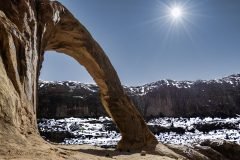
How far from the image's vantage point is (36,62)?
11.3m

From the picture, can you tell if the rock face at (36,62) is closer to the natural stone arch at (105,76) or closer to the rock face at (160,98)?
the natural stone arch at (105,76)

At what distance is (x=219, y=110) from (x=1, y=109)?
58.8 metres

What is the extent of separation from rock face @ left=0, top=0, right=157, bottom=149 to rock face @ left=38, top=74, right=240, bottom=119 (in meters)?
33.9

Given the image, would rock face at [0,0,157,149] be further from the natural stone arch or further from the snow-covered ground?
the snow-covered ground

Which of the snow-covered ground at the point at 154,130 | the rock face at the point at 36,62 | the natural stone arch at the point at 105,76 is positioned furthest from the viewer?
the snow-covered ground at the point at 154,130

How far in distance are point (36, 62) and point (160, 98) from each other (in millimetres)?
55685

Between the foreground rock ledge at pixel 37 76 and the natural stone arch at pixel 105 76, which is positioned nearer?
the foreground rock ledge at pixel 37 76

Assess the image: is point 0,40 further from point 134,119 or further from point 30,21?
point 134,119

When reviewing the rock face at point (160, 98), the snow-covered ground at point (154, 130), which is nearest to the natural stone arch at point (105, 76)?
the snow-covered ground at point (154, 130)

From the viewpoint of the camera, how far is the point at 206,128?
42.6 meters

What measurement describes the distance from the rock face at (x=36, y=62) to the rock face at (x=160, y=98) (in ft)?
111

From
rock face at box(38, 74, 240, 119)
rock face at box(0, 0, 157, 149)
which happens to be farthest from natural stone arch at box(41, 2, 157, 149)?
rock face at box(38, 74, 240, 119)

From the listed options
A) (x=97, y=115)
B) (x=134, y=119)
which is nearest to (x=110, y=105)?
(x=134, y=119)

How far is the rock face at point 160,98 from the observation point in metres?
54.9
